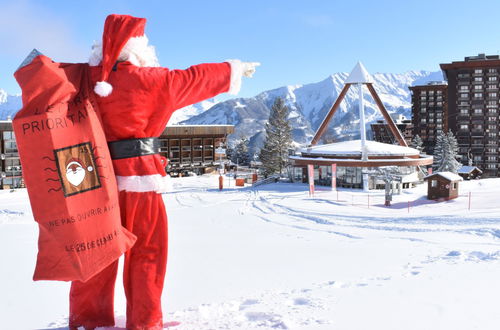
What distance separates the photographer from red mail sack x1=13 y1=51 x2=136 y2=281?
2898 millimetres

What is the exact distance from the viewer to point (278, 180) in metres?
31.8

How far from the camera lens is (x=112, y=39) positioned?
10.8 ft

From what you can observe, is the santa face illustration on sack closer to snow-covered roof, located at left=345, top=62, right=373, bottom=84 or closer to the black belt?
the black belt

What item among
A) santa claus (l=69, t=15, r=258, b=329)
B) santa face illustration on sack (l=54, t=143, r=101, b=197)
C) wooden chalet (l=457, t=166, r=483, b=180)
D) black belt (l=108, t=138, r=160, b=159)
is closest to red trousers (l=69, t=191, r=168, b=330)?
santa claus (l=69, t=15, r=258, b=329)

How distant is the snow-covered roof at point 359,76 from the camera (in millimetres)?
27844

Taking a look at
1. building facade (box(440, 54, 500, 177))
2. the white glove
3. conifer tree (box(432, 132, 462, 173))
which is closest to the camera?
the white glove

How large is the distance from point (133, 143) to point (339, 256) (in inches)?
171

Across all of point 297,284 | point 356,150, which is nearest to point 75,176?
point 297,284

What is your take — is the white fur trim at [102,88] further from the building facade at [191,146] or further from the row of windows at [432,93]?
the row of windows at [432,93]

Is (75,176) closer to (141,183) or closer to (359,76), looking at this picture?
(141,183)

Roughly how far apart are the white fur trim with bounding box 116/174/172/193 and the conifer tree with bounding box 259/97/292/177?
3692cm

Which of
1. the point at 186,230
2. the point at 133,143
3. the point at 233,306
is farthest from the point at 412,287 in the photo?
the point at 186,230

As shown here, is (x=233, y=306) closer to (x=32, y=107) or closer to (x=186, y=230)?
(x=32, y=107)

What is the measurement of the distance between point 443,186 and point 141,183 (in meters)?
19.3
